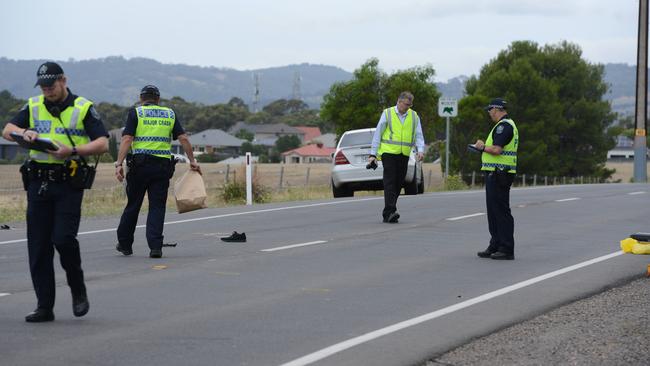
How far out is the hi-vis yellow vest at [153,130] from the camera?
11.4 meters

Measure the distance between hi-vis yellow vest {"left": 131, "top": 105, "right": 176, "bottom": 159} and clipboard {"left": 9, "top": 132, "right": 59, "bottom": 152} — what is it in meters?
3.92

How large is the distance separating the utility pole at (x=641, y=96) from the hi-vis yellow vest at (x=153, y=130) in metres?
39.4

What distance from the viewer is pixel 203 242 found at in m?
13.5

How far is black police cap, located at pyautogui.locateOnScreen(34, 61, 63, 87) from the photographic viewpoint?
7.56 metres

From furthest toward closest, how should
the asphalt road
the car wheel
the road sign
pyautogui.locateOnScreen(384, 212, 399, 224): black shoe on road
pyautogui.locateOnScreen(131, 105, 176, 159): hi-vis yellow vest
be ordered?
1. the road sign
2. the car wheel
3. pyautogui.locateOnScreen(384, 212, 399, 224): black shoe on road
4. pyautogui.locateOnScreen(131, 105, 176, 159): hi-vis yellow vest
5. the asphalt road

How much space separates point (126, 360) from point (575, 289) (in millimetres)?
4778

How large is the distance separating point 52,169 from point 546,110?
237 ft

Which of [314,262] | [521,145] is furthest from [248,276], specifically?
[521,145]

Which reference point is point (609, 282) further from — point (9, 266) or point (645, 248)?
point (9, 266)

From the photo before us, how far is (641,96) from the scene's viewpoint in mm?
49219

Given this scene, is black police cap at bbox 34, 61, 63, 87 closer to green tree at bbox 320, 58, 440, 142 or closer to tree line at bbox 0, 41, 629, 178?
green tree at bbox 320, 58, 440, 142

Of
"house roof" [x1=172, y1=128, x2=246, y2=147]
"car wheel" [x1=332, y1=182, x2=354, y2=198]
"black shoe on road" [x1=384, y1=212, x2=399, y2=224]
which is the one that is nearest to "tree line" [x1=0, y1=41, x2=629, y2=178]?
"car wheel" [x1=332, y1=182, x2=354, y2=198]

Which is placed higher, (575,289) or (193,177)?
(193,177)

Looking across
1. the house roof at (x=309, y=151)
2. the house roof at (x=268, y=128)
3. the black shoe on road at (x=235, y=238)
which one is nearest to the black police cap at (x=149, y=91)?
the black shoe on road at (x=235, y=238)
